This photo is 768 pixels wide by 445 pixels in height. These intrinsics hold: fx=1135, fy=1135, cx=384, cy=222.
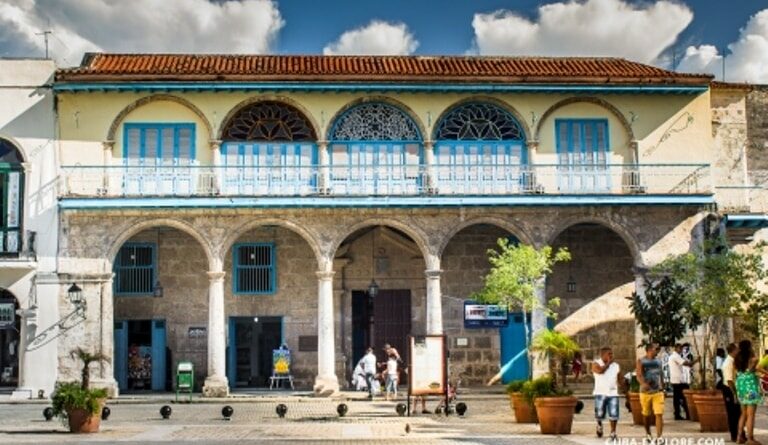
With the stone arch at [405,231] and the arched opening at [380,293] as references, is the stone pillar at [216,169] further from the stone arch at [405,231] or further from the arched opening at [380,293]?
the arched opening at [380,293]

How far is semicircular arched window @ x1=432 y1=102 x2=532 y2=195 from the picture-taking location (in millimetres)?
29031

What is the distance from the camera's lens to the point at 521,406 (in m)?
20.0

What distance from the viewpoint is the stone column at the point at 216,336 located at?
2780 centimetres

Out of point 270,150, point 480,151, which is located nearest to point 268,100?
point 270,150

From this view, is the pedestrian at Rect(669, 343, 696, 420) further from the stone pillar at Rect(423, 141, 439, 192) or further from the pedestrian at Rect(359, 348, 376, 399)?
the stone pillar at Rect(423, 141, 439, 192)

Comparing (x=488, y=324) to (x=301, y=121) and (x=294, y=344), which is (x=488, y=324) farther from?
(x=301, y=121)

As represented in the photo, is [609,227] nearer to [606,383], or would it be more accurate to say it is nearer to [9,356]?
[606,383]

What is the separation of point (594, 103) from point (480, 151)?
3272 millimetres

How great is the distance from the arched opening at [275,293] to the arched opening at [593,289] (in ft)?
21.6

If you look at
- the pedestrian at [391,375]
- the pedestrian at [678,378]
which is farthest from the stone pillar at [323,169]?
the pedestrian at [678,378]

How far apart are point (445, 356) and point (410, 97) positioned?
9418 millimetres

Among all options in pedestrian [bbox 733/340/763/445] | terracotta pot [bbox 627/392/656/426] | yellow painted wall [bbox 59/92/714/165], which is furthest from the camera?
yellow painted wall [bbox 59/92/714/165]

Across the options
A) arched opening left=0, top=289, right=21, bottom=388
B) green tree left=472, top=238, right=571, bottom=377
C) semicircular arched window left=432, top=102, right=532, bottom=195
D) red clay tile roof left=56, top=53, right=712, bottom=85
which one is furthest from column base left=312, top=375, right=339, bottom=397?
arched opening left=0, top=289, right=21, bottom=388

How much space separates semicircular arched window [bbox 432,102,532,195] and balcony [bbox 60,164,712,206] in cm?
3
